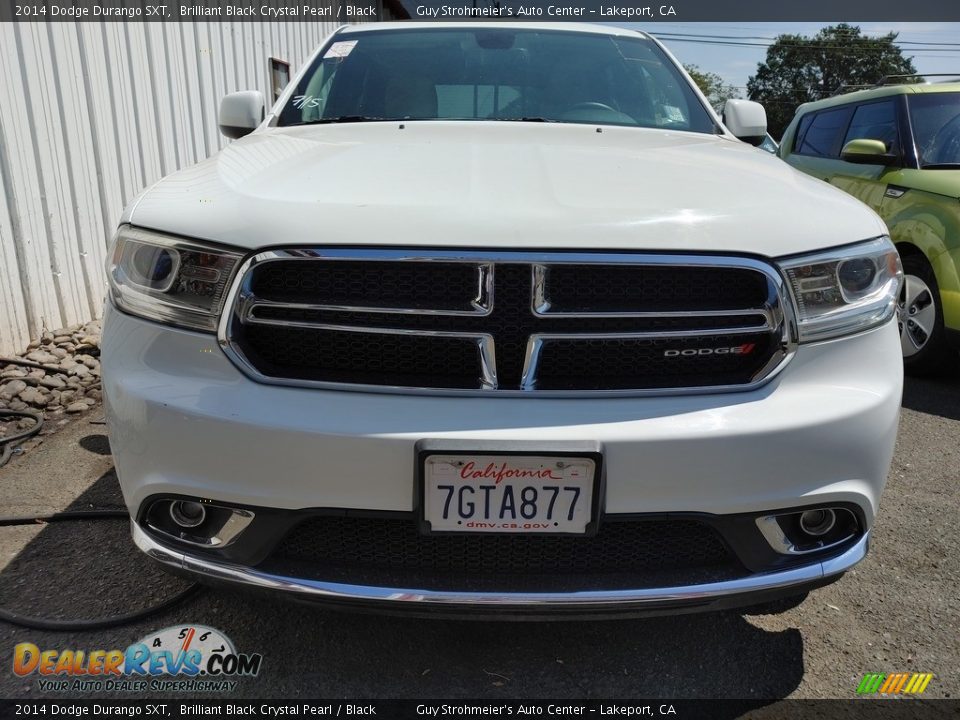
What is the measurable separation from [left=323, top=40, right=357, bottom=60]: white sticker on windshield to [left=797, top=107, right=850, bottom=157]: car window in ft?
14.1

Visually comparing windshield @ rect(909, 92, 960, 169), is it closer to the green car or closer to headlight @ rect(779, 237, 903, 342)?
the green car

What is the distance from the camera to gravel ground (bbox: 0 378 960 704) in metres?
1.81

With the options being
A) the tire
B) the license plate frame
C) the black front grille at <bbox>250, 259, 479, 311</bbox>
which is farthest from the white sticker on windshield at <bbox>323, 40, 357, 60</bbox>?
the tire

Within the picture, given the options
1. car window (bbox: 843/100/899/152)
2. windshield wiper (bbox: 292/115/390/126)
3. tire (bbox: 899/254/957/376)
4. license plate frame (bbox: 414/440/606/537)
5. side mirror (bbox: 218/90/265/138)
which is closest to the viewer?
license plate frame (bbox: 414/440/606/537)

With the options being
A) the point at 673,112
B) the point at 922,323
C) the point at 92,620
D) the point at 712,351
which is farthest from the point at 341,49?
Result: the point at 922,323

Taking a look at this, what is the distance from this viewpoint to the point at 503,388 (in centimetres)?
152

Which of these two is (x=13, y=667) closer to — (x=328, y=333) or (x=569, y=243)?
(x=328, y=333)

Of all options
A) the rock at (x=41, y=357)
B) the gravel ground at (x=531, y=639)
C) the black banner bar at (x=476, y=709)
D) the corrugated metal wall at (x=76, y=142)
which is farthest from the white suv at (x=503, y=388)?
the corrugated metal wall at (x=76, y=142)

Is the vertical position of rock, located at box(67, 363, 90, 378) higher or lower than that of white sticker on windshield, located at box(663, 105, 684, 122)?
lower

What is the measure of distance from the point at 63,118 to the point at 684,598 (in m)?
4.48

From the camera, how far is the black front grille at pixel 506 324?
151 centimetres

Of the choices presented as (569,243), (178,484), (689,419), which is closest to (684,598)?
(689,419)

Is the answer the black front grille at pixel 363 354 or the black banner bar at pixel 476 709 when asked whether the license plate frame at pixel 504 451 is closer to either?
the black front grille at pixel 363 354

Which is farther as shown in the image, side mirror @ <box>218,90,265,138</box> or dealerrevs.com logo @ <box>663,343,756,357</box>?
side mirror @ <box>218,90,265,138</box>
